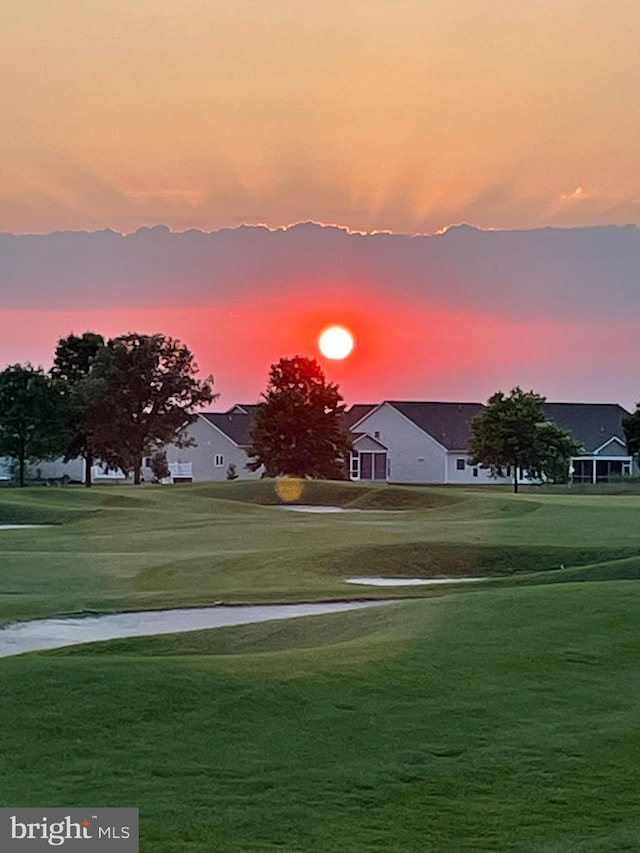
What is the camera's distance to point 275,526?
37.0 metres

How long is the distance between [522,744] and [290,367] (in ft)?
231

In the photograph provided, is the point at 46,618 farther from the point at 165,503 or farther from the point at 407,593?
the point at 165,503

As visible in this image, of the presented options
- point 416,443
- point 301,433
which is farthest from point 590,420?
point 301,433

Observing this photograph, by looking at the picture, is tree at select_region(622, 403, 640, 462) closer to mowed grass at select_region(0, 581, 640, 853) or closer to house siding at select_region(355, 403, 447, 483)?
house siding at select_region(355, 403, 447, 483)

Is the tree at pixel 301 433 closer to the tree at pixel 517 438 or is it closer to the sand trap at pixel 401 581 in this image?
the tree at pixel 517 438

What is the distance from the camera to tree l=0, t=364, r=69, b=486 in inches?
2950

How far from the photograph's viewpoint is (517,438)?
224ft

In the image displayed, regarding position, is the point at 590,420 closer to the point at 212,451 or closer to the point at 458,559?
the point at 212,451

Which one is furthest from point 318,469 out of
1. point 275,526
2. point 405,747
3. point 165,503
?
point 405,747

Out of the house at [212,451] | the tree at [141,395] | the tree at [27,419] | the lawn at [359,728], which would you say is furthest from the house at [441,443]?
the lawn at [359,728]

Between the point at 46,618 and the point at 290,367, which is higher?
the point at 290,367

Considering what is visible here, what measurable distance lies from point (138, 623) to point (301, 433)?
193 feet

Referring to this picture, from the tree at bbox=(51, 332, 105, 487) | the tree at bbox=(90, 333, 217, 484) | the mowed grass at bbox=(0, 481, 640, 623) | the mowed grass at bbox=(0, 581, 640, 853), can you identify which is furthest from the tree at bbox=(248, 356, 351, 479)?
the mowed grass at bbox=(0, 581, 640, 853)

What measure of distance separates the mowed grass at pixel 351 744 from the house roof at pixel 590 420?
9094cm
